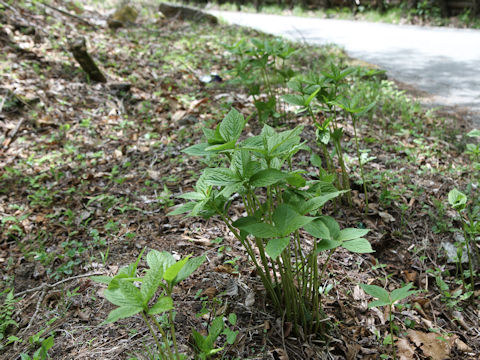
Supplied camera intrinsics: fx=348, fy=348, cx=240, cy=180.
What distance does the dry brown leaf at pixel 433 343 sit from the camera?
5.56 feet

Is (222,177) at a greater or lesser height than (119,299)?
greater

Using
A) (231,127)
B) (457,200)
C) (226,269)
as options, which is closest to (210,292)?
(226,269)

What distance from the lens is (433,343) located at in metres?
1.74

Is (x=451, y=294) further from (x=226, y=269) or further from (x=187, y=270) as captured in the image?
(x=187, y=270)

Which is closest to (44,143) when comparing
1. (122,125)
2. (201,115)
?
(122,125)

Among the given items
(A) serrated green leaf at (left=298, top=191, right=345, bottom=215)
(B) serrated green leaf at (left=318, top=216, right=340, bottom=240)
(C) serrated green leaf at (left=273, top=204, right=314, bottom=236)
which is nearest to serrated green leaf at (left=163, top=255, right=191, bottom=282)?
(C) serrated green leaf at (left=273, top=204, right=314, bottom=236)

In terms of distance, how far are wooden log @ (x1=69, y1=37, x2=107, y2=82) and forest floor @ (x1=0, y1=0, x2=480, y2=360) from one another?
0.14m

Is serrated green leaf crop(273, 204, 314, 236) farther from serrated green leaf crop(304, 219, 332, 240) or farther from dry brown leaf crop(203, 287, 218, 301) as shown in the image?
dry brown leaf crop(203, 287, 218, 301)

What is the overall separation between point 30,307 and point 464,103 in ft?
16.2

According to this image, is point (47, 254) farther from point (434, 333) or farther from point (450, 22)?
point (450, 22)

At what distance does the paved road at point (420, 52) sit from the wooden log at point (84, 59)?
4.21 meters

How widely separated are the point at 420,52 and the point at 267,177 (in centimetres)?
651

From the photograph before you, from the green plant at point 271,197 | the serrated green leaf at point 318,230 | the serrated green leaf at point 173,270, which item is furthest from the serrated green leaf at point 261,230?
the serrated green leaf at point 173,270

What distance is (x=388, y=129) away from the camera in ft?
12.0
